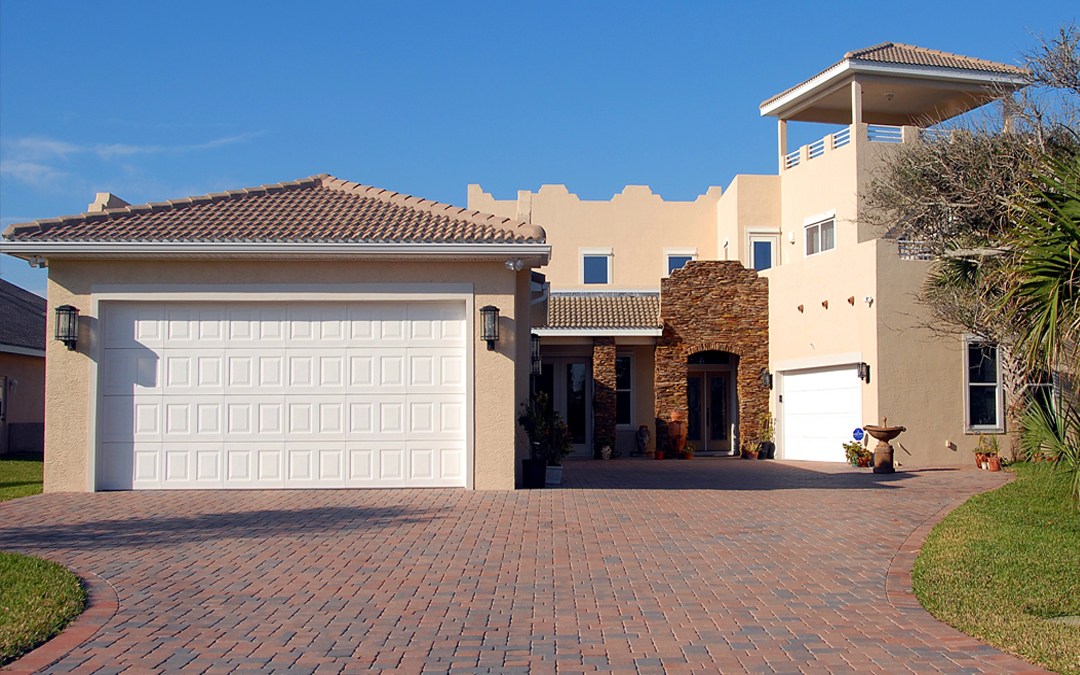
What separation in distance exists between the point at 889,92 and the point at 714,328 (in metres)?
7.51

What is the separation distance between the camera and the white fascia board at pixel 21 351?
75.5ft

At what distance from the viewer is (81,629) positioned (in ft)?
20.3

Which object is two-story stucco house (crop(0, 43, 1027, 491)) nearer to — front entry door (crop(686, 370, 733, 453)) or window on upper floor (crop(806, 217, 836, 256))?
window on upper floor (crop(806, 217, 836, 256))

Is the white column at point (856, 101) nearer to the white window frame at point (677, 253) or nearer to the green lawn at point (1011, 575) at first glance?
the white window frame at point (677, 253)

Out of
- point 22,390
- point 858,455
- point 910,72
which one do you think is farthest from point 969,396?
point 22,390

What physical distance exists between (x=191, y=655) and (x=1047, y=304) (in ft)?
23.7

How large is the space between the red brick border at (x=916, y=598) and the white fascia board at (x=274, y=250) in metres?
6.23

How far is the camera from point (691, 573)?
26.3 feet

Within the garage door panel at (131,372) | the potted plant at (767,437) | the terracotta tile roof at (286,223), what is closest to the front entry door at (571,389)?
the potted plant at (767,437)

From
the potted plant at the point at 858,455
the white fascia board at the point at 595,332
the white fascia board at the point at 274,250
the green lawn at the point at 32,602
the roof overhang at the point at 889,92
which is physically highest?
the roof overhang at the point at 889,92

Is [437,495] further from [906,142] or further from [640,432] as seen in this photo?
[906,142]

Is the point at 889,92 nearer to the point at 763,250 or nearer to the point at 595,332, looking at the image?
the point at 763,250

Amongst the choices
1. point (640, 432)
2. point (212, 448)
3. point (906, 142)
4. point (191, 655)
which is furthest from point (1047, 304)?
point (640, 432)

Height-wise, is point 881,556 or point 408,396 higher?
point 408,396
